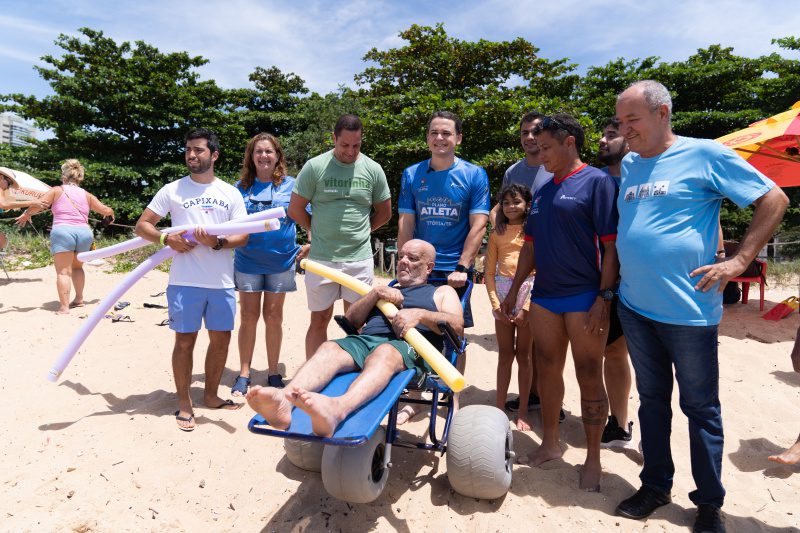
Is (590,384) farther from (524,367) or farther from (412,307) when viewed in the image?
(412,307)

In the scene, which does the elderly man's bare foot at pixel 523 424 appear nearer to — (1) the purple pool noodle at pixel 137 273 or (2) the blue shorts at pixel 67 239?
(1) the purple pool noodle at pixel 137 273

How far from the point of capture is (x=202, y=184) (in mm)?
3992

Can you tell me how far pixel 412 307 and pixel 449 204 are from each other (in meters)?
0.96

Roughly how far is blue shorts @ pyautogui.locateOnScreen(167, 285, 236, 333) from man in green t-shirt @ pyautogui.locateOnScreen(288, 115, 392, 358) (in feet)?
2.14

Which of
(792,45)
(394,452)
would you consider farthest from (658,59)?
(394,452)

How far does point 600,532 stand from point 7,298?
9.08m

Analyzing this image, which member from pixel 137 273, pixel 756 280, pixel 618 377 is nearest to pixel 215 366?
pixel 137 273

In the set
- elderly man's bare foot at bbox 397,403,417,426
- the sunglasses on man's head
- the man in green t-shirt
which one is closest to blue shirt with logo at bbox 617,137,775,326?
the sunglasses on man's head

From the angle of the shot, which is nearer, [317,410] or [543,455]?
[317,410]

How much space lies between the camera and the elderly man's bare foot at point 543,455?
3.28 metres

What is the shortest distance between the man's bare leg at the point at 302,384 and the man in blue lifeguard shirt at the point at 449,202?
1173 millimetres

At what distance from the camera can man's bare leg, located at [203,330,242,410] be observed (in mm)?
4043

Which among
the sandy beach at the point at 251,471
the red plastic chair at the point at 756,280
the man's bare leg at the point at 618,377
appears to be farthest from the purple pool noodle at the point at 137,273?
the red plastic chair at the point at 756,280

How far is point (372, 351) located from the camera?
3.08 metres
